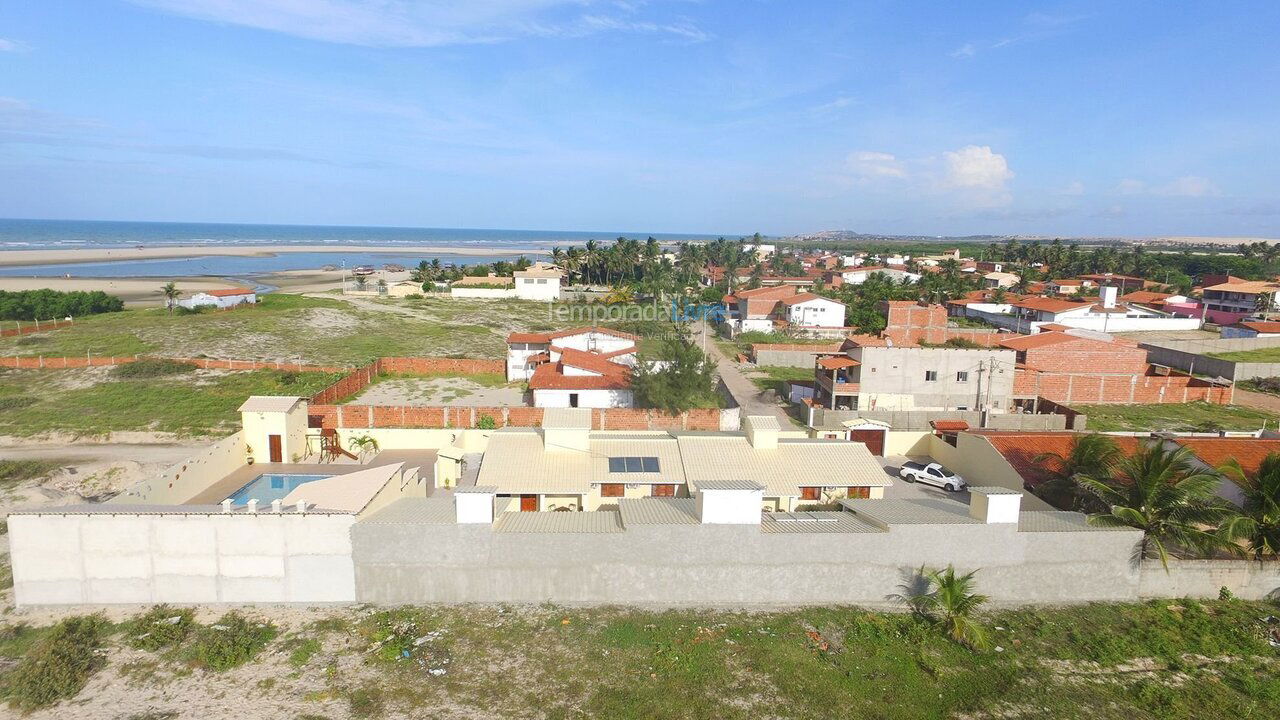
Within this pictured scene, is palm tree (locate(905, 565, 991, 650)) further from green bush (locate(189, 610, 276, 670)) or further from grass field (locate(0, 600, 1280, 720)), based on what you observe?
green bush (locate(189, 610, 276, 670))

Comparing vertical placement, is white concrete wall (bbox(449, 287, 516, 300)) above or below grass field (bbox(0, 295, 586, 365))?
above

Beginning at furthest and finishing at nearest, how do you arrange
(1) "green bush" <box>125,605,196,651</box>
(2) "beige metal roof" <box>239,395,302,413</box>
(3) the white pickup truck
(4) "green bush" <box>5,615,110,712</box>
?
(2) "beige metal roof" <box>239,395,302,413</box> → (3) the white pickup truck → (1) "green bush" <box>125,605,196,651</box> → (4) "green bush" <box>5,615,110,712</box>

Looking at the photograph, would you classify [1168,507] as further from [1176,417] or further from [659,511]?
[1176,417]

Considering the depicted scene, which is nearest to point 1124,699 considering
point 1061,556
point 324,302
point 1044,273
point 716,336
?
point 1061,556

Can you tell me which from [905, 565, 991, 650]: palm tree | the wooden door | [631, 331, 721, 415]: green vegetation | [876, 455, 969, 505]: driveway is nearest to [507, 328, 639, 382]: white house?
[631, 331, 721, 415]: green vegetation

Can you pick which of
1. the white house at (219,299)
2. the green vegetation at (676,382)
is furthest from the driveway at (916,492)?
the white house at (219,299)

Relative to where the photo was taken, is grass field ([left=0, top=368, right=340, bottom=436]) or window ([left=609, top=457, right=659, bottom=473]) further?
grass field ([left=0, top=368, right=340, bottom=436])

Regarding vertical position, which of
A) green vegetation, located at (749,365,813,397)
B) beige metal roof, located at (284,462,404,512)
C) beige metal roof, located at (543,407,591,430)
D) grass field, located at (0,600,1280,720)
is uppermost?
beige metal roof, located at (543,407,591,430)

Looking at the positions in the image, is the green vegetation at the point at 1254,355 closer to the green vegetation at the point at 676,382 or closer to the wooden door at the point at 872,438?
the wooden door at the point at 872,438
